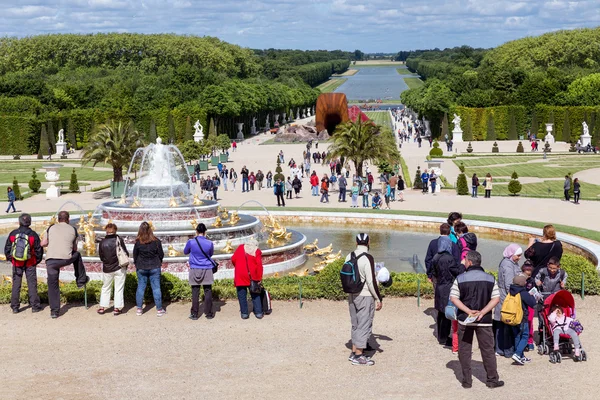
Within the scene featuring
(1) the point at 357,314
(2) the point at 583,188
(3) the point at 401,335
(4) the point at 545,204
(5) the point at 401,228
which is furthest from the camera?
(2) the point at 583,188

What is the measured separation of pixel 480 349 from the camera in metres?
11.2

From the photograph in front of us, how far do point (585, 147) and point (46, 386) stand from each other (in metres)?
60.9

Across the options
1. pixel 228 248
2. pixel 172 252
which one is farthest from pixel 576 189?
pixel 172 252

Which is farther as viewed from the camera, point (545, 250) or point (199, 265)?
point (199, 265)

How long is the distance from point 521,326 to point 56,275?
7.48 meters

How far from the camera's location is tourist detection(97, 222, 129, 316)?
14641 millimetres

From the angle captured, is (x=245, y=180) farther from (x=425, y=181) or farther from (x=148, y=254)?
(x=148, y=254)

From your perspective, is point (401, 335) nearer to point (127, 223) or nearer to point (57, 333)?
point (57, 333)

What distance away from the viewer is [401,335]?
45.2 feet

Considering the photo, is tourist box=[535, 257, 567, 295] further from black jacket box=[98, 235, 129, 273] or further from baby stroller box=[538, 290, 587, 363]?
black jacket box=[98, 235, 129, 273]

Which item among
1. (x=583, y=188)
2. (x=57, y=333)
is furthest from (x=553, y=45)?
(x=57, y=333)

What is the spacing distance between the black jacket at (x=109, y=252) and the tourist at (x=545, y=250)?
6.58 meters

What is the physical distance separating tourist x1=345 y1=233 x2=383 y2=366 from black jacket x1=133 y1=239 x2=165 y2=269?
3.76 meters

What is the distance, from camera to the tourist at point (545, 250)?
13.7m
